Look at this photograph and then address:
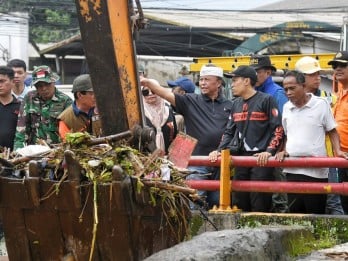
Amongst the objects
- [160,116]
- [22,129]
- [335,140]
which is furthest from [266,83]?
[22,129]

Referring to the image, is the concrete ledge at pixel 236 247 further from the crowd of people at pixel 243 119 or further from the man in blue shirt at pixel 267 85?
the man in blue shirt at pixel 267 85

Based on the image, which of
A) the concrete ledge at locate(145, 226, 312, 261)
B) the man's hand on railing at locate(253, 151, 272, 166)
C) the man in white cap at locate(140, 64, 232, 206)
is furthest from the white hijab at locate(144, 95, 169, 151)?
the concrete ledge at locate(145, 226, 312, 261)

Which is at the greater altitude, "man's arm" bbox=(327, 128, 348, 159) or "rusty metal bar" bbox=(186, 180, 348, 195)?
"man's arm" bbox=(327, 128, 348, 159)

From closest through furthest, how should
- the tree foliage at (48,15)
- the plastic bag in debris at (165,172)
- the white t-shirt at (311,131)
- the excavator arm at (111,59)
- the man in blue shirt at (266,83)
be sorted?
the plastic bag in debris at (165,172), the excavator arm at (111,59), the white t-shirt at (311,131), the man in blue shirt at (266,83), the tree foliage at (48,15)

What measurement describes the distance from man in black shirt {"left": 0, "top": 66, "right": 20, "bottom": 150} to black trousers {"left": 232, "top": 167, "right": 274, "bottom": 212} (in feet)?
8.42

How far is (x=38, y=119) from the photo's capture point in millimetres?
8930

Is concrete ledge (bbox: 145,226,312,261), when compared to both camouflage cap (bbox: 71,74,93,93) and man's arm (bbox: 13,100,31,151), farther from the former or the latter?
man's arm (bbox: 13,100,31,151)

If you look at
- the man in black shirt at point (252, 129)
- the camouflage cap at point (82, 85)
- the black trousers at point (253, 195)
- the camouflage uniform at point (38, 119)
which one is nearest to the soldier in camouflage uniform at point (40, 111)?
the camouflage uniform at point (38, 119)

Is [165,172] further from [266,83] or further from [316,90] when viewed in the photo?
[266,83]

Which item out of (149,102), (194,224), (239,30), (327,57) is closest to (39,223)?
(194,224)

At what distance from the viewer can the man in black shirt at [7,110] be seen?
956 cm

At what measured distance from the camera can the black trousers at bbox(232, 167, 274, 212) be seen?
9008mm

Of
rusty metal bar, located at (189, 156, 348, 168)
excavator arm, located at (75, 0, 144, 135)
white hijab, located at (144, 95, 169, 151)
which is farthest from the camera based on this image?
white hijab, located at (144, 95, 169, 151)

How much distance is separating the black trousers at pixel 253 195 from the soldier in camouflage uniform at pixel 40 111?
6.53 feet
